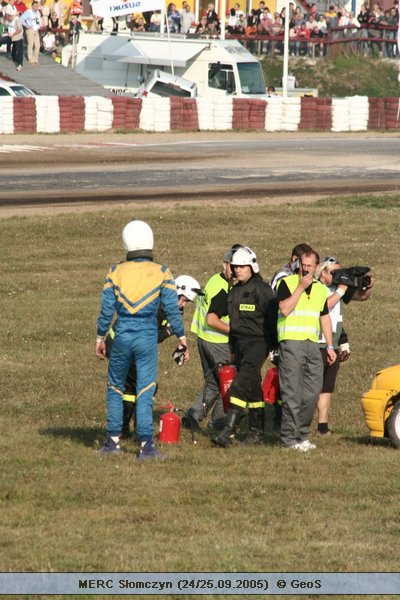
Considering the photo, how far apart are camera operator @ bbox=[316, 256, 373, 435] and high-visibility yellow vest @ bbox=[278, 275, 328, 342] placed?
621 millimetres

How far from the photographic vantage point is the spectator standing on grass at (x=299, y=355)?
409 inches

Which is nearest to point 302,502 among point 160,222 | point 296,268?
point 296,268

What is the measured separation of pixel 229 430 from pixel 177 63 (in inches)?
1479

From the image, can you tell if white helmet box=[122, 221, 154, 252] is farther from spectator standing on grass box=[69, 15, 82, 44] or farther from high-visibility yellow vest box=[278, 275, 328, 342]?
spectator standing on grass box=[69, 15, 82, 44]

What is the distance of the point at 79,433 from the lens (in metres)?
11.0

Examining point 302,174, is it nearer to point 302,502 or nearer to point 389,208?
point 389,208

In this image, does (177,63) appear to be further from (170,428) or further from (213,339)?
(170,428)

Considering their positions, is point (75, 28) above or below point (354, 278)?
above

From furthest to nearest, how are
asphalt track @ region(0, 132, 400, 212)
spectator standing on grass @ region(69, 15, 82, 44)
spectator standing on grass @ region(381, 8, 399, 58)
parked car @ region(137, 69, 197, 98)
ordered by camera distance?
spectator standing on grass @ region(381, 8, 399, 58)
spectator standing on grass @ region(69, 15, 82, 44)
parked car @ region(137, 69, 197, 98)
asphalt track @ region(0, 132, 400, 212)

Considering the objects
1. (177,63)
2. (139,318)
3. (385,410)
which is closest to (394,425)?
(385,410)

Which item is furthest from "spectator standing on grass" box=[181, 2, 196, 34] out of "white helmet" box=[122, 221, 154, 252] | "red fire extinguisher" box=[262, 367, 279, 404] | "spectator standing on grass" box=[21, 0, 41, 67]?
"white helmet" box=[122, 221, 154, 252]

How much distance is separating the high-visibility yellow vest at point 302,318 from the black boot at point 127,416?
4.69 feet

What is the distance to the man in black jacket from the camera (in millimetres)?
10586

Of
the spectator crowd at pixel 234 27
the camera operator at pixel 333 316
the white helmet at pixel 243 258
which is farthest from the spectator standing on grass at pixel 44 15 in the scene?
the white helmet at pixel 243 258
